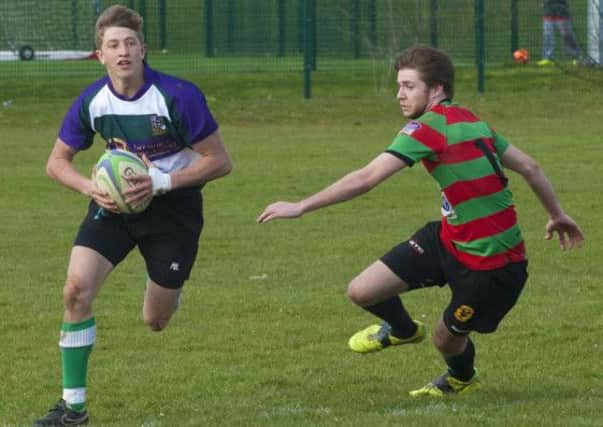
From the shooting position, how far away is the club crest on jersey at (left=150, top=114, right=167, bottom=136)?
749cm

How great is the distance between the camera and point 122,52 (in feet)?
24.2

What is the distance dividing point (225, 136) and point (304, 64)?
17.4 feet

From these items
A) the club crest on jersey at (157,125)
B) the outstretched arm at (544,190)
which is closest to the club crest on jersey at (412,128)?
the outstretched arm at (544,190)

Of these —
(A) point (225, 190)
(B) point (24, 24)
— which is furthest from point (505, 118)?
(B) point (24, 24)

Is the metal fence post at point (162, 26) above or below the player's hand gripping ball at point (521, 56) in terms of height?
above

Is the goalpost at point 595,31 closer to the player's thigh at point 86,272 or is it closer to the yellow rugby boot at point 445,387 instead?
the yellow rugby boot at point 445,387

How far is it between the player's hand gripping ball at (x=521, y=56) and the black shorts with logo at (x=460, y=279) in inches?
1022

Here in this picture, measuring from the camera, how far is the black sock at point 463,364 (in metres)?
7.82

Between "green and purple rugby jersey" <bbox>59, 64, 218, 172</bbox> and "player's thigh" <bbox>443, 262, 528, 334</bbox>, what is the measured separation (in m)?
1.52

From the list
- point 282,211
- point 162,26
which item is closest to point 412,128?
point 282,211

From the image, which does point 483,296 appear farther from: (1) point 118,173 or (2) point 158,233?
(1) point 118,173

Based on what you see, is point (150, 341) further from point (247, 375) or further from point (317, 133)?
point (317, 133)

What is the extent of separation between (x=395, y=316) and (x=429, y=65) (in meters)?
1.48

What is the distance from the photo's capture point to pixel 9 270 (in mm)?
12812
